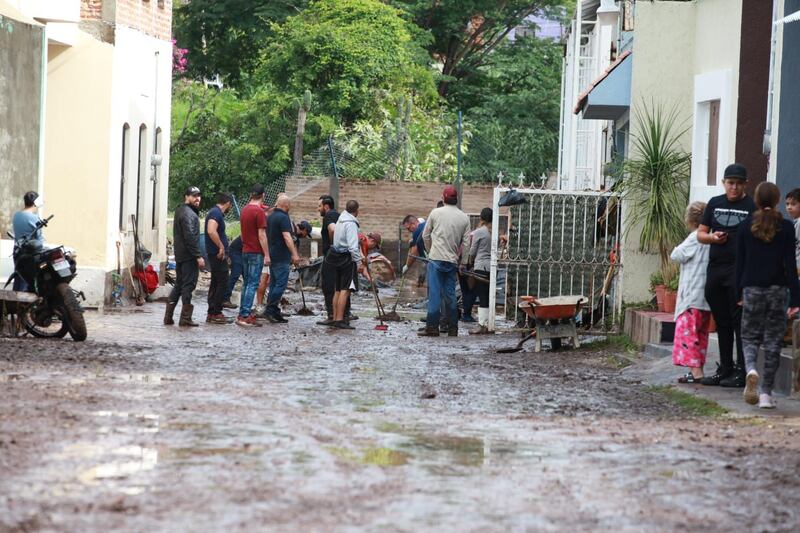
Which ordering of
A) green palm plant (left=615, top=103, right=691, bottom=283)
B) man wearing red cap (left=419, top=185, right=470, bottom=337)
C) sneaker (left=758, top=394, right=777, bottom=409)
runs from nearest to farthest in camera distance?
sneaker (left=758, top=394, right=777, bottom=409) < green palm plant (left=615, top=103, right=691, bottom=283) < man wearing red cap (left=419, top=185, right=470, bottom=337)

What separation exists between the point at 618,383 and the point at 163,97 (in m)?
15.5

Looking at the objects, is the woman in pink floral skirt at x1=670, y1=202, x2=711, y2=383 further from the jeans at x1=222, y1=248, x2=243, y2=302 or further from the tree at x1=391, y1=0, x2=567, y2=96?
the tree at x1=391, y1=0, x2=567, y2=96

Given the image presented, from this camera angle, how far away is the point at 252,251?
19109 millimetres

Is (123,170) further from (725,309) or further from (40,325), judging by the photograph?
(725,309)

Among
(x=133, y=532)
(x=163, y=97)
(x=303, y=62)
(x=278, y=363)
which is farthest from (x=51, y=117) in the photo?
(x=303, y=62)

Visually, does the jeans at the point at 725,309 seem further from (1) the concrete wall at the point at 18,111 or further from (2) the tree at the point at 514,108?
(2) the tree at the point at 514,108

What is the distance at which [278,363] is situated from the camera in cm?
1396

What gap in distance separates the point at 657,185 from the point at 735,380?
4947mm

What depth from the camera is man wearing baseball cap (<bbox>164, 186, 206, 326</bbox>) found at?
60.1ft

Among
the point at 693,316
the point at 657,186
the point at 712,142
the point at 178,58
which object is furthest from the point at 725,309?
the point at 178,58

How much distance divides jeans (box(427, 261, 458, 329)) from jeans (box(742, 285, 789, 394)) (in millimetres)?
7685

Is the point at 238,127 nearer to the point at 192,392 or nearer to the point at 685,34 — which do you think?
the point at 685,34

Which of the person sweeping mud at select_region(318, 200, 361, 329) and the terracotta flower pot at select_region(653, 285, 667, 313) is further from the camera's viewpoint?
the person sweeping mud at select_region(318, 200, 361, 329)

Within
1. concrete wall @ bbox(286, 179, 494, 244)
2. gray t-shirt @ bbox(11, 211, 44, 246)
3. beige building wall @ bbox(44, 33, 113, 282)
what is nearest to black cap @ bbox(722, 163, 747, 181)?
gray t-shirt @ bbox(11, 211, 44, 246)
